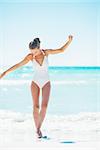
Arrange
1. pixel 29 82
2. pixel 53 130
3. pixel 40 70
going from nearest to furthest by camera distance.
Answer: pixel 40 70 → pixel 53 130 → pixel 29 82

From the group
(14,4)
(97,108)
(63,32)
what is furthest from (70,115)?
(14,4)

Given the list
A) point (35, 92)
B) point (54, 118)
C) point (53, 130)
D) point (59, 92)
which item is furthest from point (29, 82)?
point (35, 92)

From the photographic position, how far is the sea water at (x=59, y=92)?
4.97 metres

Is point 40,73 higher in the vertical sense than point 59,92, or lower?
higher

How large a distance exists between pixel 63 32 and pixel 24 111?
0.95 metres

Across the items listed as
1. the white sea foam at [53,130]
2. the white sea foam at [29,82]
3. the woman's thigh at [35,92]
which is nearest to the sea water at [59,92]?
the white sea foam at [29,82]

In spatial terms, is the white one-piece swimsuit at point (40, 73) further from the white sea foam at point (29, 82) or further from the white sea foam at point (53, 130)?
the white sea foam at point (29, 82)

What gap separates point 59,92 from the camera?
19.0 ft

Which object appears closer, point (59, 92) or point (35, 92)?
point (35, 92)

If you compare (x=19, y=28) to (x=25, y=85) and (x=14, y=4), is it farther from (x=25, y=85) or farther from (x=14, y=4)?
(x=25, y=85)

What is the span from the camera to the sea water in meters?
4.97

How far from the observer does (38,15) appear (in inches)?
176

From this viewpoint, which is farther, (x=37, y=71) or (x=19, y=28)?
(x=19, y=28)

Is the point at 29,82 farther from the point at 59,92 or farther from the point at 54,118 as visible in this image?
the point at 54,118
